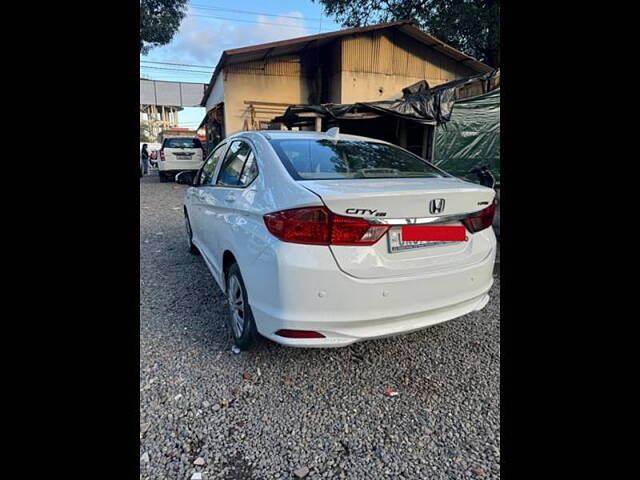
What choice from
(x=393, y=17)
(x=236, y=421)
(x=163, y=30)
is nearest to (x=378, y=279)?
(x=236, y=421)

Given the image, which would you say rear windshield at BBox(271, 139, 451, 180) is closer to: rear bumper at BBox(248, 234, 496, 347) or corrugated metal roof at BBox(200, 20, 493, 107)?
rear bumper at BBox(248, 234, 496, 347)

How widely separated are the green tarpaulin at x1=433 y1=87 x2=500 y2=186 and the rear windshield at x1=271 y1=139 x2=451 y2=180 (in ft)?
24.2

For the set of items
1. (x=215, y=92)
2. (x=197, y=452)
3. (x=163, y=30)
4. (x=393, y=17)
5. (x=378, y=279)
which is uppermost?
(x=393, y=17)

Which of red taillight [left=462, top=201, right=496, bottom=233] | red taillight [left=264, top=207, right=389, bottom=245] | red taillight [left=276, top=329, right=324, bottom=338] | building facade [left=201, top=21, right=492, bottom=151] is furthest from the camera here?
building facade [left=201, top=21, right=492, bottom=151]

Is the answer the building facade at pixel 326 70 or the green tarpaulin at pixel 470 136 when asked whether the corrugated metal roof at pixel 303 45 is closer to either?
the building facade at pixel 326 70

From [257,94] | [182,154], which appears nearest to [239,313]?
[257,94]

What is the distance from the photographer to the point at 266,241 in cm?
192

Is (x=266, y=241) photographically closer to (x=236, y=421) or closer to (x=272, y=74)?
(x=236, y=421)

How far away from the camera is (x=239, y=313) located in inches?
97.4

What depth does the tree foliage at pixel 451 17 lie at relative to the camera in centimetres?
1528

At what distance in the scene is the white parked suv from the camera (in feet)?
47.2

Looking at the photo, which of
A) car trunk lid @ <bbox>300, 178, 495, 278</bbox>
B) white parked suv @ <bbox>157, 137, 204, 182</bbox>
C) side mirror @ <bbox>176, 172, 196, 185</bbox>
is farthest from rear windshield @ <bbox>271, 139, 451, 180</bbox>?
white parked suv @ <bbox>157, 137, 204, 182</bbox>

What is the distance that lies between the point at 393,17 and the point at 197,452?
70.8 ft
